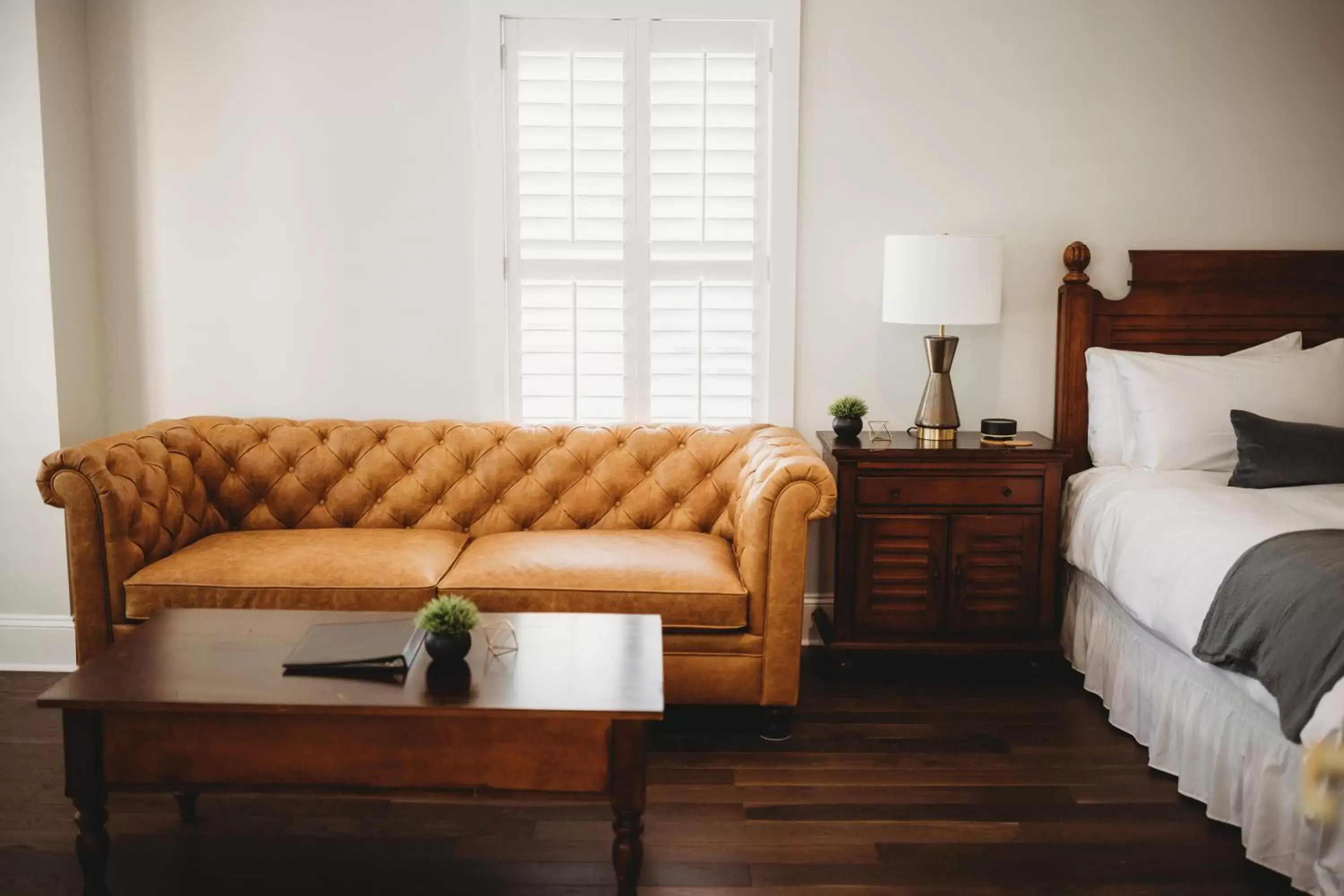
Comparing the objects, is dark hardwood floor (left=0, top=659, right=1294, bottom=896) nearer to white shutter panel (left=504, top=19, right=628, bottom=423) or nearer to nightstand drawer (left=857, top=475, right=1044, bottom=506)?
nightstand drawer (left=857, top=475, right=1044, bottom=506)

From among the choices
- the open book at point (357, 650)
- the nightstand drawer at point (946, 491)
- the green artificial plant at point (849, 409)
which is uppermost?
the green artificial plant at point (849, 409)

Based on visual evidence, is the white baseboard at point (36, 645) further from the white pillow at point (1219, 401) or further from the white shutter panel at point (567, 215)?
the white pillow at point (1219, 401)

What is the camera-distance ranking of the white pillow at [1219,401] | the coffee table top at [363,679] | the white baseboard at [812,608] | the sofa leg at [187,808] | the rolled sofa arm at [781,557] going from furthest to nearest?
the white baseboard at [812,608] < the white pillow at [1219,401] < the rolled sofa arm at [781,557] < the sofa leg at [187,808] < the coffee table top at [363,679]

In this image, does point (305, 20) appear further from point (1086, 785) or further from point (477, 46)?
point (1086, 785)

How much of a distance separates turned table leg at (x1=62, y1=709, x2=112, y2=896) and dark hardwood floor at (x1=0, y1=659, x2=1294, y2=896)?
3.5 inches

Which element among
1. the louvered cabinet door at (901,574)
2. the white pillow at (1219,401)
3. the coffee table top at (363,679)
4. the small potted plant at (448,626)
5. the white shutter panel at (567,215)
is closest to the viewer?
the coffee table top at (363,679)

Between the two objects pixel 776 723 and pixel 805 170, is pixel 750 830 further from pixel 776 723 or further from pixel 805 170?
pixel 805 170

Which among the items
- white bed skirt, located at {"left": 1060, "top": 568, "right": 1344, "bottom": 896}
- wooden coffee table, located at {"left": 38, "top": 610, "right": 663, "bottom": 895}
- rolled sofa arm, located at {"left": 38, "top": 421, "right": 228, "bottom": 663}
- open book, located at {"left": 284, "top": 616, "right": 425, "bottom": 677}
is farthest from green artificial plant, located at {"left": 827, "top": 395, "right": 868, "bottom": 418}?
rolled sofa arm, located at {"left": 38, "top": 421, "right": 228, "bottom": 663}

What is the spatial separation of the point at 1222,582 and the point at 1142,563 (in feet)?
1.35

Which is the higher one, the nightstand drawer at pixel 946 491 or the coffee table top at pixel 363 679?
the nightstand drawer at pixel 946 491

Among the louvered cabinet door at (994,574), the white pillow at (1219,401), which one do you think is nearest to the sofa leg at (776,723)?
the louvered cabinet door at (994,574)

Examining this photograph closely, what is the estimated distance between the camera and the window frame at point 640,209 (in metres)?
3.71

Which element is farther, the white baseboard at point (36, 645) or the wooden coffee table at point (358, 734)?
the white baseboard at point (36, 645)

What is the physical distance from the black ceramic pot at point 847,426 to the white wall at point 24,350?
2.65 metres
